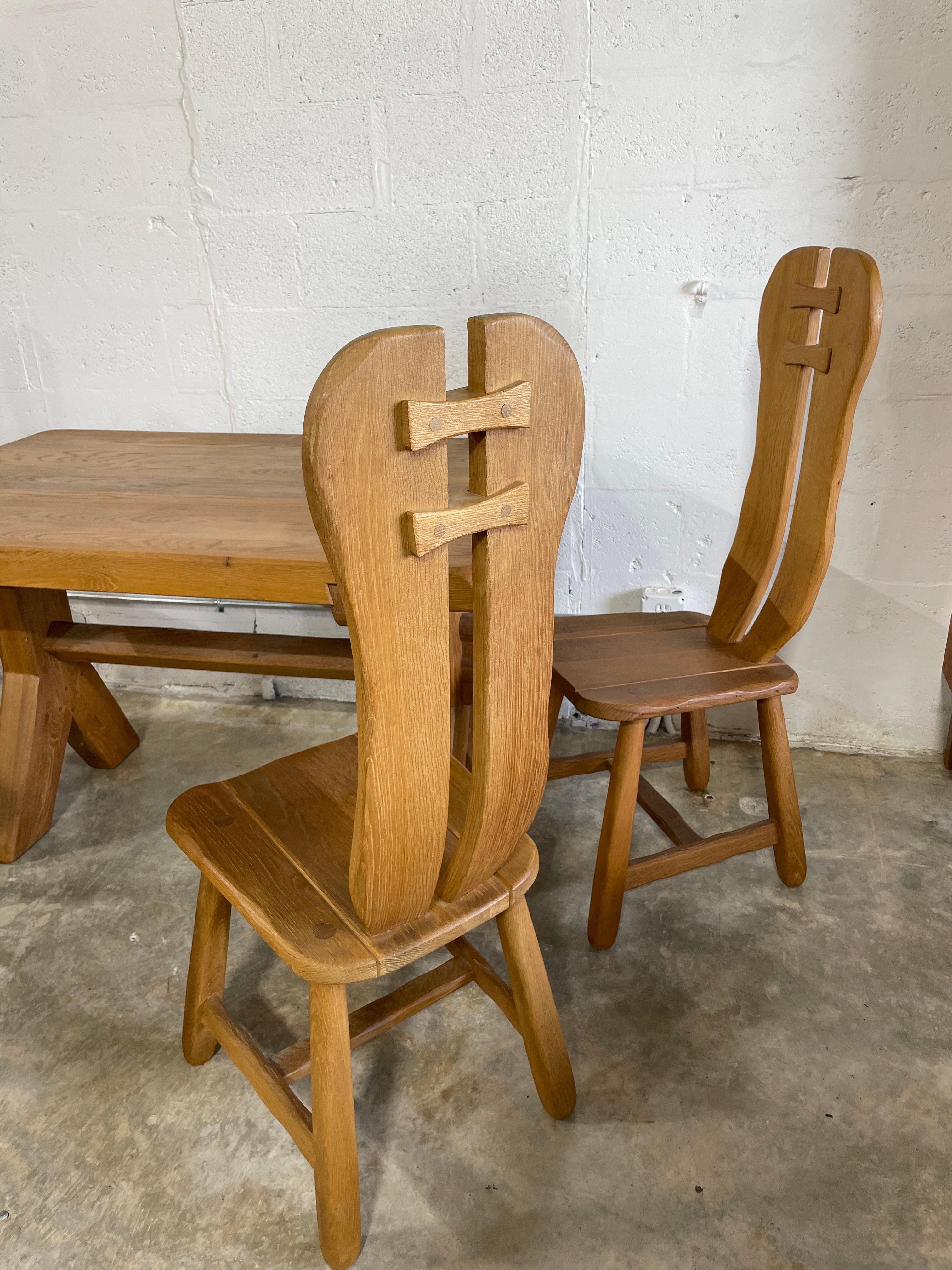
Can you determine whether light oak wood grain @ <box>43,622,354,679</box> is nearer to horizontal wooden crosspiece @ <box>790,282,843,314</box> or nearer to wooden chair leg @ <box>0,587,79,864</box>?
wooden chair leg @ <box>0,587,79,864</box>

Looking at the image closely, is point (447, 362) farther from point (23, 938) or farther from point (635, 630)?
point (23, 938)

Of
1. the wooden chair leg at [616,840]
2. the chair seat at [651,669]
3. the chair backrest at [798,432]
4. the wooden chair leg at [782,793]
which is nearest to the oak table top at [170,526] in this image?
the chair seat at [651,669]

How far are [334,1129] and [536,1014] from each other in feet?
1.05

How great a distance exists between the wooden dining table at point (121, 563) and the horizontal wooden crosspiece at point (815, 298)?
67 cm

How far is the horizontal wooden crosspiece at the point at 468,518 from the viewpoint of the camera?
0.77 m

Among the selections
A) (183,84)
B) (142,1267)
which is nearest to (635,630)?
(142,1267)

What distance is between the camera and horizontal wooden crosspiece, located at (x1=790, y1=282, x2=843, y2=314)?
4.89ft

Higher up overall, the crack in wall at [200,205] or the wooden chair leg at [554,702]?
the crack in wall at [200,205]

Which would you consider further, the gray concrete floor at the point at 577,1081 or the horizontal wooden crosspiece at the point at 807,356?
the horizontal wooden crosspiece at the point at 807,356

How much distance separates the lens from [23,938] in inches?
70.5

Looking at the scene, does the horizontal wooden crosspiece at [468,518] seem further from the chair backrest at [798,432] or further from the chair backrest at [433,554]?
the chair backrest at [798,432]

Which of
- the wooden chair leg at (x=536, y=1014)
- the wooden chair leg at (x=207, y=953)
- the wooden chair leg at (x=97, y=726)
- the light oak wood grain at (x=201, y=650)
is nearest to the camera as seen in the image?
the wooden chair leg at (x=536, y=1014)

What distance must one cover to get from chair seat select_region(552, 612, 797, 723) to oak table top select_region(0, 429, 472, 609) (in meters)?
0.38

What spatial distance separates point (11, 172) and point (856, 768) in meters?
2.62
